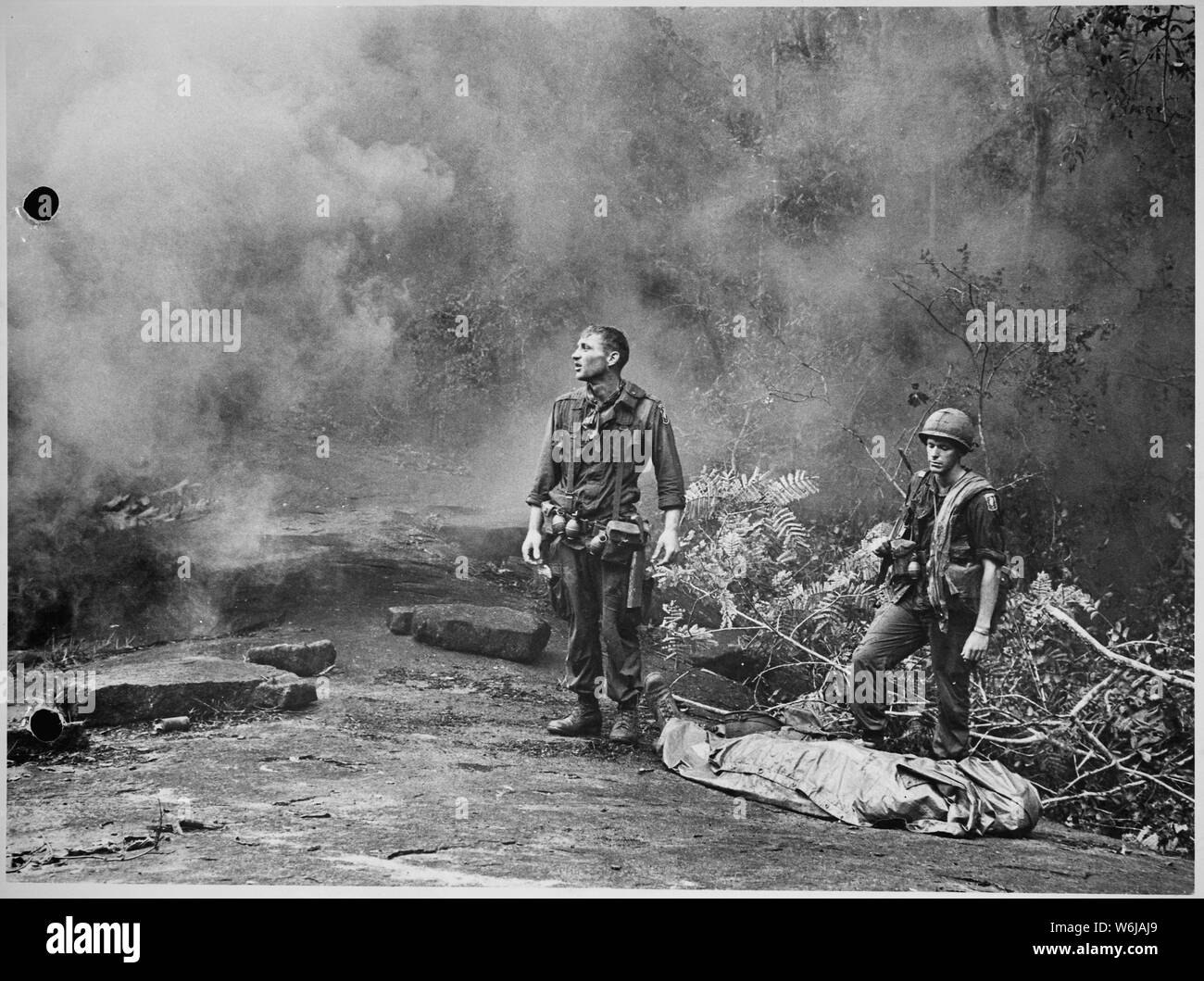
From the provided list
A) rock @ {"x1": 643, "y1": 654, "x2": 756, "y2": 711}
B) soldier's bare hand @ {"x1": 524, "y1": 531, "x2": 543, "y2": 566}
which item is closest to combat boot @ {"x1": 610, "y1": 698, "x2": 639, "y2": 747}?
rock @ {"x1": 643, "y1": 654, "x2": 756, "y2": 711}

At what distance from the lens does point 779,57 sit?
6.50 metres

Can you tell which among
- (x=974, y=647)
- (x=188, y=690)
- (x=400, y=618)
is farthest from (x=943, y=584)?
(x=188, y=690)

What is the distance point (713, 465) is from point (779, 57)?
2.31 m

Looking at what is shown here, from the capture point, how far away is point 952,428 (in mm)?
6289

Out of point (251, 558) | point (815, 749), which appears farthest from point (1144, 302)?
point (251, 558)

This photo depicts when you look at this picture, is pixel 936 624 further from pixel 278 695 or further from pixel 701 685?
pixel 278 695

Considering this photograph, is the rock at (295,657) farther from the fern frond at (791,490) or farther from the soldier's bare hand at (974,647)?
the soldier's bare hand at (974,647)

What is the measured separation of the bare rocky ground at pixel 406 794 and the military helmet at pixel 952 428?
2.08 meters

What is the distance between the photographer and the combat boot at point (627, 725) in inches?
249

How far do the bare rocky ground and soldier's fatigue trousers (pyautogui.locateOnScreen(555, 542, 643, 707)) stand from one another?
0.67 feet

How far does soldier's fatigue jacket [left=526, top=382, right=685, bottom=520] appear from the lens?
629 cm

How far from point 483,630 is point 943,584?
249cm

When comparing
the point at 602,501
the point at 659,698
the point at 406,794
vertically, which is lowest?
the point at 406,794

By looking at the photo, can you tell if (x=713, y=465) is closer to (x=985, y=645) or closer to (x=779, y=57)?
(x=985, y=645)
